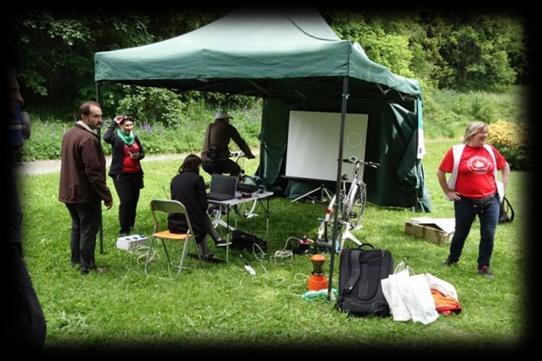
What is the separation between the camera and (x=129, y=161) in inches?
223

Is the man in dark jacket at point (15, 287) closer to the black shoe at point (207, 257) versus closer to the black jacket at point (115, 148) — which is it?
the black shoe at point (207, 257)

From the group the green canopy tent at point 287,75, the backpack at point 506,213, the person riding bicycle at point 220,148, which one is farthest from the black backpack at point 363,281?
the backpack at point 506,213

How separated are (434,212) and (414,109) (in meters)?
1.80

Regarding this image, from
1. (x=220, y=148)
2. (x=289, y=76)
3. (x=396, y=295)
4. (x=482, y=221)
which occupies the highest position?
(x=289, y=76)

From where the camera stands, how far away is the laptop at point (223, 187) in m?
5.52

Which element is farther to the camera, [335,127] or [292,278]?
[335,127]

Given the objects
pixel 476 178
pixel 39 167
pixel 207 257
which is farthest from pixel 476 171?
pixel 39 167

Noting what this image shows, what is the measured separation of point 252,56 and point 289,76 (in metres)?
0.42

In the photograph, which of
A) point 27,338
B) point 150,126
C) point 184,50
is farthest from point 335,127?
point 150,126

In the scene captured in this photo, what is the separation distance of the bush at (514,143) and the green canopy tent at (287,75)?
25.4 ft

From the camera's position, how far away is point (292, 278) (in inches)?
186

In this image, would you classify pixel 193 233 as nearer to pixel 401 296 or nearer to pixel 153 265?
pixel 153 265

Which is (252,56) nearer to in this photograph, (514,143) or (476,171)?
(476,171)

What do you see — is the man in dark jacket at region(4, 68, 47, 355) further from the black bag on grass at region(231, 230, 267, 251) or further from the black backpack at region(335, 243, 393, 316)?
the black bag on grass at region(231, 230, 267, 251)
